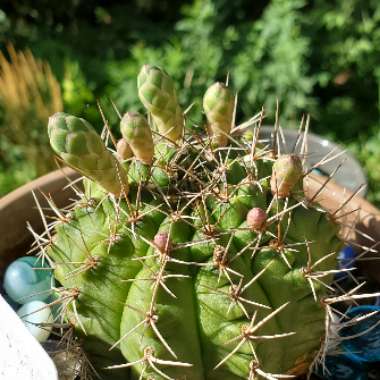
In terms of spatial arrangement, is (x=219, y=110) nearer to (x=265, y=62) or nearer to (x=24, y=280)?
(x=24, y=280)

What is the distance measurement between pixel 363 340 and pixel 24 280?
2.06 feet

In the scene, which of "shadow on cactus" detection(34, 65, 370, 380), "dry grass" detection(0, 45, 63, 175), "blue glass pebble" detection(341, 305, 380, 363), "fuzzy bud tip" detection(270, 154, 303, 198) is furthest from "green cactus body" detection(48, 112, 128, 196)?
"dry grass" detection(0, 45, 63, 175)

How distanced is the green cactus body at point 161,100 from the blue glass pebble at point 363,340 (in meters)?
0.45

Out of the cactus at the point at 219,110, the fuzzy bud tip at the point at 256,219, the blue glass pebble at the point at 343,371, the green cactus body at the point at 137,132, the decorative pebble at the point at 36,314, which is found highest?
the green cactus body at the point at 137,132

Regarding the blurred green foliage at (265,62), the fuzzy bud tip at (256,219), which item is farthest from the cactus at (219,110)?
the blurred green foliage at (265,62)

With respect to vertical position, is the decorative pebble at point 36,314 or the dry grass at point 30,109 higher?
the dry grass at point 30,109

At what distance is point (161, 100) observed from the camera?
94cm

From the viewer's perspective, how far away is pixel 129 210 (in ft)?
2.96

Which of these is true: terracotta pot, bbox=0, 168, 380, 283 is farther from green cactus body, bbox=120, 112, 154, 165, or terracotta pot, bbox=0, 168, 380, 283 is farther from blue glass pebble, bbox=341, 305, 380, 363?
green cactus body, bbox=120, 112, 154, 165

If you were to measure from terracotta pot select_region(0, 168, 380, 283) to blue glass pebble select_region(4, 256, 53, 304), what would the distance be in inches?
2.4

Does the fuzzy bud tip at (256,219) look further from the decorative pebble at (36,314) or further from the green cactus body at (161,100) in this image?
the decorative pebble at (36,314)

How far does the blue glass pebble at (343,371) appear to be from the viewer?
1136 mm

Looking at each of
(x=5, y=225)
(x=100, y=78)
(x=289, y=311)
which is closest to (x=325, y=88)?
(x=100, y=78)

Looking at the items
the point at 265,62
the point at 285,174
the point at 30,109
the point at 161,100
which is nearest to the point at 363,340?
the point at 285,174
